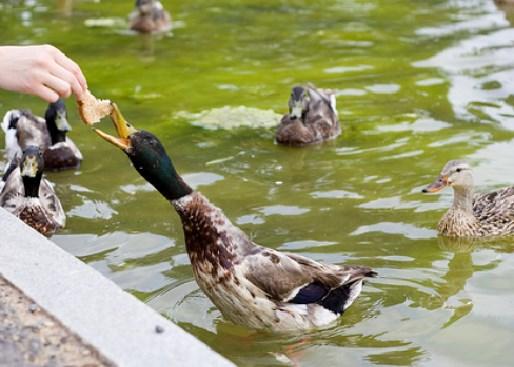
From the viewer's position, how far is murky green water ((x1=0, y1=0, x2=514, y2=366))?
6930mm

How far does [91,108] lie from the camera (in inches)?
234

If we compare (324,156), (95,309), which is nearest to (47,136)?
(324,156)

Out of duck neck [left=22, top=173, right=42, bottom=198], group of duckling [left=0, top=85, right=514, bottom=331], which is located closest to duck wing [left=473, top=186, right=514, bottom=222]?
group of duckling [left=0, top=85, right=514, bottom=331]

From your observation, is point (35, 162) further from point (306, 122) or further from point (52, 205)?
point (306, 122)

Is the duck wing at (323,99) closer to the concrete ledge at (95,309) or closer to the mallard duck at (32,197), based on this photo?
the mallard duck at (32,197)

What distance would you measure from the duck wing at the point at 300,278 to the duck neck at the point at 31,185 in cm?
311

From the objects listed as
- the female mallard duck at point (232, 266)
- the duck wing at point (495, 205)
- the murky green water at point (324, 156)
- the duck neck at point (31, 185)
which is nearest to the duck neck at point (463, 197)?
the duck wing at point (495, 205)

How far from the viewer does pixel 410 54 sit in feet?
45.9

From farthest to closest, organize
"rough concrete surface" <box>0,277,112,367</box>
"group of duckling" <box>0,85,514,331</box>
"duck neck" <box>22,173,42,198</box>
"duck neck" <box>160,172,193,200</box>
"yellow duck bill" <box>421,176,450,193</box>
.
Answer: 1. "duck neck" <box>22,173,42,198</box>
2. "yellow duck bill" <box>421,176,450,193</box>
3. "duck neck" <box>160,172,193,200</box>
4. "group of duckling" <box>0,85,514,331</box>
5. "rough concrete surface" <box>0,277,112,367</box>

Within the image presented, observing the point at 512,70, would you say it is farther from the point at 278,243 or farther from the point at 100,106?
the point at 100,106

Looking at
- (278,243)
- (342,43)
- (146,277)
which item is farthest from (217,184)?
(342,43)

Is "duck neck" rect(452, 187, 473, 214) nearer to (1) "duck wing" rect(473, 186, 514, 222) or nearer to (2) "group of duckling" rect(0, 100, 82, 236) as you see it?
(1) "duck wing" rect(473, 186, 514, 222)

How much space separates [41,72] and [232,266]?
208 centimetres

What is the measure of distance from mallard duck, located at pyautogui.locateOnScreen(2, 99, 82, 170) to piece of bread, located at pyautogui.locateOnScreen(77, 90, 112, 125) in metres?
4.32
